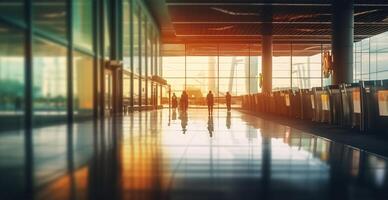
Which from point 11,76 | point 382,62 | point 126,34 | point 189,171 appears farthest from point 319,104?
point 382,62

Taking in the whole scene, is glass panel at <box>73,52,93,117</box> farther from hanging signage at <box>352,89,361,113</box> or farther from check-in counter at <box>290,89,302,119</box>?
hanging signage at <box>352,89,361,113</box>

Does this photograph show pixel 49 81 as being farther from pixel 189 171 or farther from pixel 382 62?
pixel 382 62

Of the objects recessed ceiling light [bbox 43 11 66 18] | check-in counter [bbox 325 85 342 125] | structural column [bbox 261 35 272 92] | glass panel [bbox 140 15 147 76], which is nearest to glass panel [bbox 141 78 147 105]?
glass panel [bbox 140 15 147 76]

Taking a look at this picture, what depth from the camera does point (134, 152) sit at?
8.54m

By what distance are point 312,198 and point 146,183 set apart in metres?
1.82

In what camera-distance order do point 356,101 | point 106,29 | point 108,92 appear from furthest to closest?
1. point 108,92
2. point 106,29
3. point 356,101

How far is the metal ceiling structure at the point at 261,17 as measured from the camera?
105 feet

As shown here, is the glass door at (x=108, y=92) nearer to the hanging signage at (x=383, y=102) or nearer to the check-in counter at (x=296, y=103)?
the check-in counter at (x=296, y=103)

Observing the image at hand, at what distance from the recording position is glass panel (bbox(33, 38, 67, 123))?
15.6 metres

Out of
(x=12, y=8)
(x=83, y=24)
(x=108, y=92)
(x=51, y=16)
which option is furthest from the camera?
(x=108, y=92)

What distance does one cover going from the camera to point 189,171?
631 cm

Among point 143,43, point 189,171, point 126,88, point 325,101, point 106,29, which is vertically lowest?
point 189,171

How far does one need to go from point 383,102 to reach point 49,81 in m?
10.8

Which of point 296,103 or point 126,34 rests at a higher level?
point 126,34
